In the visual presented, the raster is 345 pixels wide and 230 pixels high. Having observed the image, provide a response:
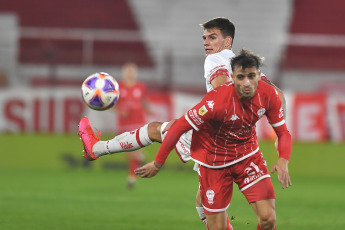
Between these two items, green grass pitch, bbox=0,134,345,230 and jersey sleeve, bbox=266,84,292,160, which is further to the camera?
green grass pitch, bbox=0,134,345,230

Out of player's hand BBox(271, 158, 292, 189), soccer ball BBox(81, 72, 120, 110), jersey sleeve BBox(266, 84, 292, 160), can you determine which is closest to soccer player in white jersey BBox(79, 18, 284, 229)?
soccer ball BBox(81, 72, 120, 110)

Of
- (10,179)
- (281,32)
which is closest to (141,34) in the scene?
(281,32)

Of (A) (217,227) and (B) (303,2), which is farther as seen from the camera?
(B) (303,2)

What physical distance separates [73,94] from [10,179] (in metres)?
3.07

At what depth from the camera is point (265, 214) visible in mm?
6188

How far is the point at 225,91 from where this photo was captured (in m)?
6.18

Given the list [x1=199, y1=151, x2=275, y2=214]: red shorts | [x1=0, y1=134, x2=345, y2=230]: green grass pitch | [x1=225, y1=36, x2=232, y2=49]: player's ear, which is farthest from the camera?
[x1=0, y1=134, x2=345, y2=230]: green grass pitch

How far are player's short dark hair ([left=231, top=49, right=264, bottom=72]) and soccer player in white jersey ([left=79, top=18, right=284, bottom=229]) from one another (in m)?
Result: 0.46

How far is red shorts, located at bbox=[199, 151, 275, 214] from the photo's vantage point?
6355 mm

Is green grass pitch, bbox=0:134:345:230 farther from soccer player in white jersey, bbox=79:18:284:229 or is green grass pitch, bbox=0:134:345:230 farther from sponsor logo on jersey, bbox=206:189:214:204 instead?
sponsor logo on jersey, bbox=206:189:214:204

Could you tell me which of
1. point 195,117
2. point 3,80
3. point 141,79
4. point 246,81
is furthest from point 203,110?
point 141,79

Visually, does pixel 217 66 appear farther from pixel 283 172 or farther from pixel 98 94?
pixel 98 94

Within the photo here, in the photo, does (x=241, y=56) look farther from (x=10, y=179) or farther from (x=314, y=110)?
(x=314, y=110)

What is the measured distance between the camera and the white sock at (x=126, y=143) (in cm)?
705
